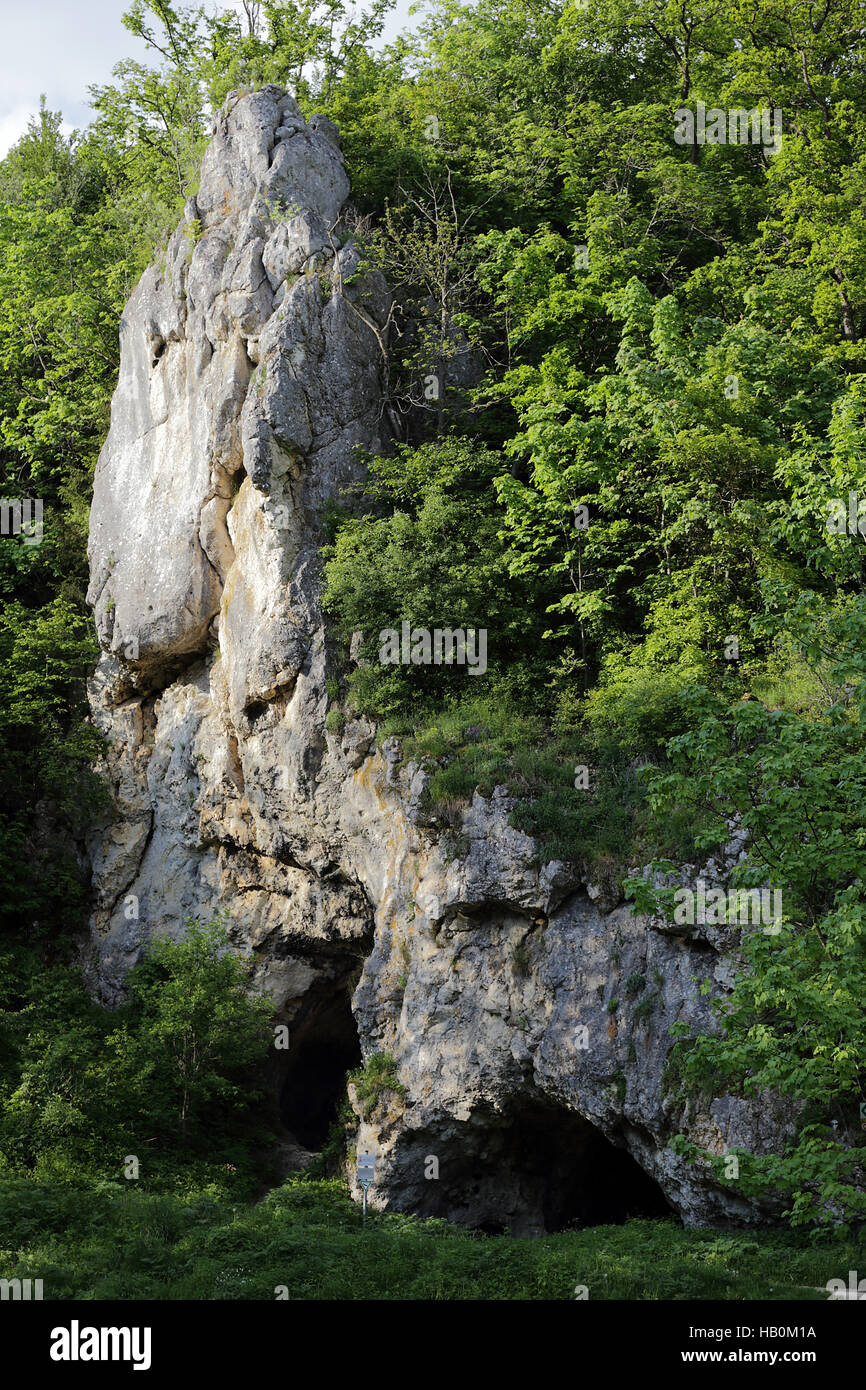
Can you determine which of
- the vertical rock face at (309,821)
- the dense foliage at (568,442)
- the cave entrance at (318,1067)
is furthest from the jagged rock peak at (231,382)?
the cave entrance at (318,1067)

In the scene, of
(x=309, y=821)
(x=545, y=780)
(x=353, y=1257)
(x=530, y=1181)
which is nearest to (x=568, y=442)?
(x=545, y=780)

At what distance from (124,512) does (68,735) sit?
5057 mm

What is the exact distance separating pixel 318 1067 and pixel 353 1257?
1055 centimetres

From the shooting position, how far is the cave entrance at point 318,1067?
75.8 ft

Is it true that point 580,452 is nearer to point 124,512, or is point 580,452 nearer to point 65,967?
point 124,512

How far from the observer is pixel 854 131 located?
24562 millimetres

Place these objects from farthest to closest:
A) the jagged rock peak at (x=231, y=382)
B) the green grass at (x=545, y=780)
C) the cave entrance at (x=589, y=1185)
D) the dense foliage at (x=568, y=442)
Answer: the jagged rock peak at (x=231, y=382)
the cave entrance at (x=589, y=1185)
the green grass at (x=545, y=780)
the dense foliage at (x=568, y=442)

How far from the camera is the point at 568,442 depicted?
21547 millimetres

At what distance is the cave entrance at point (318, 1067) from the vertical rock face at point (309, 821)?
0.07 m

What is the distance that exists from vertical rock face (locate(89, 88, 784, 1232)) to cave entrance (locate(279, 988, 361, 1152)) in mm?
72

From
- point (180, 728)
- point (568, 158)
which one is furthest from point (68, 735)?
point (568, 158)

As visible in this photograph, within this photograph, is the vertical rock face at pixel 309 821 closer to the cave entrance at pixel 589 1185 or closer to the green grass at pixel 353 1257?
the cave entrance at pixel 589 1185

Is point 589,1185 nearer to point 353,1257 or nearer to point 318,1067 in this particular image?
point 318,1067

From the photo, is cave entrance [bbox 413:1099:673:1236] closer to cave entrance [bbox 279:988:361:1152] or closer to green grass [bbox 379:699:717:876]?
green grass [bbox 379:699:717:876]
